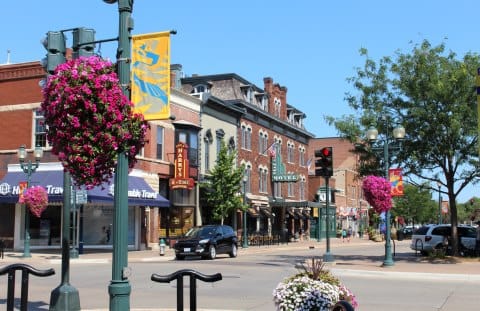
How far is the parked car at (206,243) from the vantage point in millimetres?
26953

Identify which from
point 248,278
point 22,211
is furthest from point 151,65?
point 22,211

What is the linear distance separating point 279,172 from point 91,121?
45.3 m

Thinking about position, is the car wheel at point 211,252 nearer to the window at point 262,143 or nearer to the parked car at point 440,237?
the parked car at point 440,237

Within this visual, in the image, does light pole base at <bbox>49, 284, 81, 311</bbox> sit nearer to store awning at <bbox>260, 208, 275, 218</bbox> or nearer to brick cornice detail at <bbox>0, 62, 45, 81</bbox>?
brick cornice detail at <bbox>0, 62, 45, 81</bbox>

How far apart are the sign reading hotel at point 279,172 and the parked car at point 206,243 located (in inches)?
892

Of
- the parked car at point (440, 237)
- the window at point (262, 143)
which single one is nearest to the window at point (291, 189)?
the window at point (262, 143)

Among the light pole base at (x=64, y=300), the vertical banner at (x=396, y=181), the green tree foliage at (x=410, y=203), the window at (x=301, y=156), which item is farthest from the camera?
the green tree foliage at (x=410, y=203)

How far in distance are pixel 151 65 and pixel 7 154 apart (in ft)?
92.3

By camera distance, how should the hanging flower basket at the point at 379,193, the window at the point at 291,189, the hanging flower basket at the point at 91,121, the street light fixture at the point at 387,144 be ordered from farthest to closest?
the window at the point at 291,189
the hanging flower basket at the point at 379,193
the street light fixture at the point at 387,144
the hanging flower basket at the point at 91,121

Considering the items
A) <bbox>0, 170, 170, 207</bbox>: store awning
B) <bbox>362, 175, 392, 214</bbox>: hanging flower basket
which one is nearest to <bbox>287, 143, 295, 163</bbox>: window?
<bbox>0, 170, 170, 207</bbox>: store awning

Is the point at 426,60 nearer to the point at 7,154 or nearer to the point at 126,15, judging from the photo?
the point at 126,15

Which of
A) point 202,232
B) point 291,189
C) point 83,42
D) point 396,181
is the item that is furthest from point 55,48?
point 291,189

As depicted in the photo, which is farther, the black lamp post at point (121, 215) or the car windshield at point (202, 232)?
the car windshield at point (202, 232)

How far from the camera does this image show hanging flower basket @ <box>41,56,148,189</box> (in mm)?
7902
